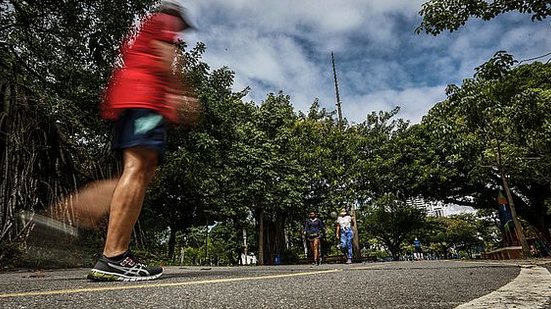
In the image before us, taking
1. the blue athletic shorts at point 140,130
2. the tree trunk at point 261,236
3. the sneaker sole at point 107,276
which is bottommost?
the sneaker sole at point 107,276

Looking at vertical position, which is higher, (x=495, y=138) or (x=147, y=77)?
(x=495, y=138)

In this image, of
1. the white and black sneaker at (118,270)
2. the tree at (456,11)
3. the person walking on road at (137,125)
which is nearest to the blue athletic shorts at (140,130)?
the person walking on road at (137,125)

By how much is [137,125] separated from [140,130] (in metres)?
0.04

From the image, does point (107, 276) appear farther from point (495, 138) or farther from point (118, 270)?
point (495, 138)

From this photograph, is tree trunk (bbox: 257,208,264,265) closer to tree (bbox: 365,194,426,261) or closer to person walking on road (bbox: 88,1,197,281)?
tree (bbox: 365,194,426,261)

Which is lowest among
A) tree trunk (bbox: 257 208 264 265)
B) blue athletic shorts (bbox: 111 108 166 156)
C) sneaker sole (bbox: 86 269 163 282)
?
sneaker sole (bbox: 86 269 163 282)

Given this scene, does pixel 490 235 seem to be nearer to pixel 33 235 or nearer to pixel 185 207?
pixel 185 207

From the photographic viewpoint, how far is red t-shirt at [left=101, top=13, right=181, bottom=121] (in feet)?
9.48

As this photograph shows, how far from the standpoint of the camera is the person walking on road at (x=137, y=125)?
280 cm

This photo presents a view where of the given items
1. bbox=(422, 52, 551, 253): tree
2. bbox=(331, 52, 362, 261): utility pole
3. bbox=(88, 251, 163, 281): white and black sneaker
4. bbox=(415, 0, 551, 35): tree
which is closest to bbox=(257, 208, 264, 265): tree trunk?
bbox=(331, 52, 362, 261): utility pole

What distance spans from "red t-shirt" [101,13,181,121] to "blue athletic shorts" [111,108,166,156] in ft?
0.15

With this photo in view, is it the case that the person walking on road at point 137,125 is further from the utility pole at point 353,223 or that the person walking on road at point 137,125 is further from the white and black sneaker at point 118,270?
the utility pole at point 353,223

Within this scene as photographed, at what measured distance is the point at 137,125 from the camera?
2828mm

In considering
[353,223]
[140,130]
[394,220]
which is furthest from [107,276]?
[394,220]
